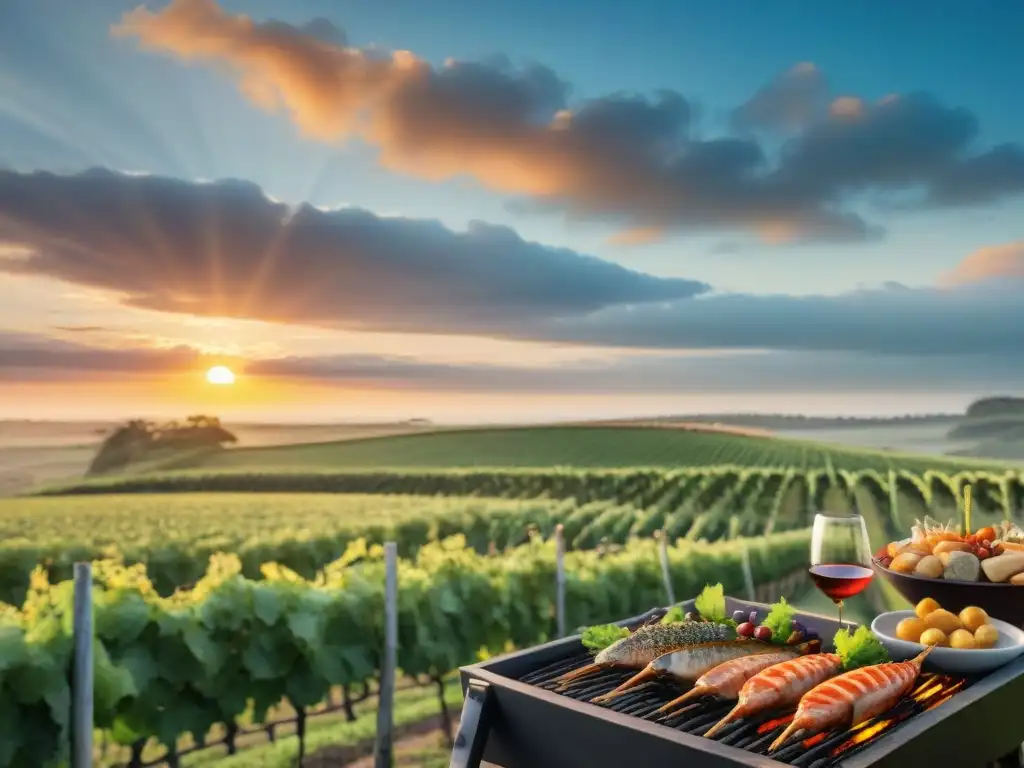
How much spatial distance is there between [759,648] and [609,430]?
137 feet

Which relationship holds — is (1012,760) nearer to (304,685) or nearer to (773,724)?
(773,724)

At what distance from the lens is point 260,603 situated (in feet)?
17.3

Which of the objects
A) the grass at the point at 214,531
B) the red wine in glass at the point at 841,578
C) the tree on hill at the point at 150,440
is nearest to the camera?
the red wine in glass at the point at 841,578

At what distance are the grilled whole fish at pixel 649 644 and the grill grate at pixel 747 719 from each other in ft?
0.09

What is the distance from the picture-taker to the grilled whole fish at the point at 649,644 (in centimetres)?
198

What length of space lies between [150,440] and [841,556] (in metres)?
41.7

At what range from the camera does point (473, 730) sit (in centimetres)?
188

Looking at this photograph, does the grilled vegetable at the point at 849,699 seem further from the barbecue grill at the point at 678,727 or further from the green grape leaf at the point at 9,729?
the green grape leaf at the point at 9,729

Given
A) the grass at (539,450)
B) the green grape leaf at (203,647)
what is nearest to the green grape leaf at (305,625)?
the green grape leaf at (203,647)

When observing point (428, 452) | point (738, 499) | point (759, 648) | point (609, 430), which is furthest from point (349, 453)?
point (759, 648)

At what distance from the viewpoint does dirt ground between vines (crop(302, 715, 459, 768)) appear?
6664 millimetres

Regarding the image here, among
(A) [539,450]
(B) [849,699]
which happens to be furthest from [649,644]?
(A) [539,450]

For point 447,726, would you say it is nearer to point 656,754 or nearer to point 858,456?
point 656,754

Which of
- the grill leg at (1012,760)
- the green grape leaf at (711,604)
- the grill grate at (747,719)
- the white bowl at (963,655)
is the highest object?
the green grape leaf at (711,604)
